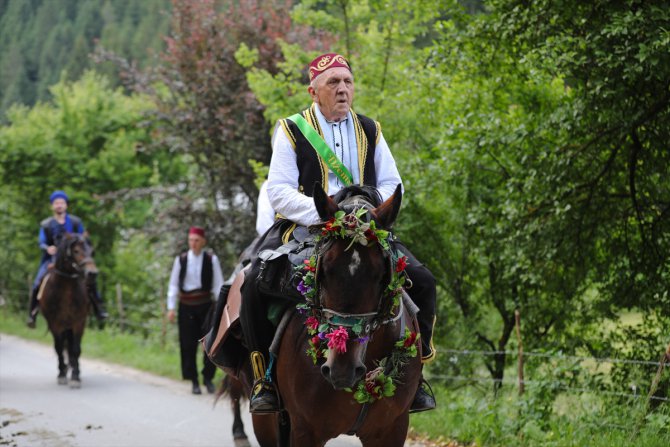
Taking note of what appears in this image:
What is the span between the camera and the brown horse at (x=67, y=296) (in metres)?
13.8

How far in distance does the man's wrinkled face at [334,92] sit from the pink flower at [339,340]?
5.96ft

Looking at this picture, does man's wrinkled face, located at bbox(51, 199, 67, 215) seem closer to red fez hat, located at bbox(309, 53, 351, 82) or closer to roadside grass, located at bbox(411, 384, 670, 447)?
roadside grass, located at bbox(411, 384, 670, 447)

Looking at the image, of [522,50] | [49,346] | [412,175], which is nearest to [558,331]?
[412,175]

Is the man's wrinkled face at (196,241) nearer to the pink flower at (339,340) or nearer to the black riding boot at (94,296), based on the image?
the black riding boot at (94,296)

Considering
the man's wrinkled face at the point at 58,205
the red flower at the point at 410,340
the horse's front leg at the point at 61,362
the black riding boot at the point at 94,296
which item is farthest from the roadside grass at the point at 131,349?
the red flower at the point at 410,340

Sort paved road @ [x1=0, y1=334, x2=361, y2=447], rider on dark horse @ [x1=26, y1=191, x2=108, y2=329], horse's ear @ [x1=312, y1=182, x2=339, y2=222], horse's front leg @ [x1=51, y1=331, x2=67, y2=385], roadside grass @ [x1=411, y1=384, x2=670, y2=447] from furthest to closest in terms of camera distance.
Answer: rider on dark horse @ [x1=26, y1=191, x2=108, y2=329] < horse's front leg @ [x1=51, y1=331, x2=67, y2=385] < paved road @ [x1=0, y1=334, x2=361, y2=447] < roadside grass @ [x1=411, y1=384, x2=670, y2=447] < horse's ear @ [x1=312, y1=182, x2=339, y2=222]

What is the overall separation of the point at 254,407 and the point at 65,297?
944 cm

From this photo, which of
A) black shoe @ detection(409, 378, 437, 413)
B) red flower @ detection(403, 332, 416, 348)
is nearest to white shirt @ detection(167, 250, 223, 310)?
black shoe @ detection(409, 378, 437, 413)

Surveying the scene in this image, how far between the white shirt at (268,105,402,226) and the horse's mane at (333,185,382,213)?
37cm

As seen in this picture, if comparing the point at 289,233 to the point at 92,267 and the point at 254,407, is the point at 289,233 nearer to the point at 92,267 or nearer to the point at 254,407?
the point at 254,407

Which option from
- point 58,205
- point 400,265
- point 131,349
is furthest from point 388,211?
point 131,349

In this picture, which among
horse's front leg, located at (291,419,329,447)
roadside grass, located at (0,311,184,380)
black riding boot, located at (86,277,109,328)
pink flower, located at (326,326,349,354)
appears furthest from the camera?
roadside grass, located at (0,311,184,380)

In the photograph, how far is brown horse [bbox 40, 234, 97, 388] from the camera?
45.4 ft

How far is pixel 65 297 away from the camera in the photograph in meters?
14.1
